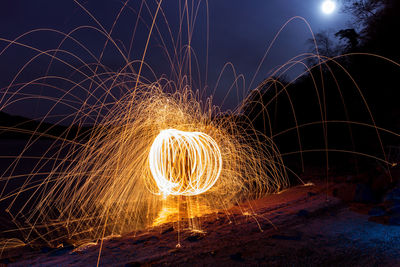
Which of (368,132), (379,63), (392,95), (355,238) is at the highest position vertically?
(379,63)

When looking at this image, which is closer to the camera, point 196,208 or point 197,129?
point 196,208

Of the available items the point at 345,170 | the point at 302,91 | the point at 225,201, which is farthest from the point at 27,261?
the point at 302,91

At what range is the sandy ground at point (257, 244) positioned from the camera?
3.64 metres

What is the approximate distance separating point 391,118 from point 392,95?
0.81m

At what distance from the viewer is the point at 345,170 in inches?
375

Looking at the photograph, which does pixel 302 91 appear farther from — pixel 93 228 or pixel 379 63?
pixel 93 228

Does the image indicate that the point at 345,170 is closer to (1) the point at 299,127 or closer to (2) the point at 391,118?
(2) the point at 391,118

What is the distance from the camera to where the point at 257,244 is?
414 centimetres

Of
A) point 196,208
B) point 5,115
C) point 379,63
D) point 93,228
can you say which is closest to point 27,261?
point 93,228

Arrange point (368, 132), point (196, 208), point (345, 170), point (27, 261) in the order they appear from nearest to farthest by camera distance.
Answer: point (27, 261), point (196, 208), point (345, 170), point (368, 132)

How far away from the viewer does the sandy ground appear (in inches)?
143

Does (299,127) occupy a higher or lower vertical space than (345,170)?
higher

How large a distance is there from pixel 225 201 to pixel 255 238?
3321 millimetres

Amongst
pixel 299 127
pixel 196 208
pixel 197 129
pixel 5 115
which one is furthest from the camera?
pixel 5 115
